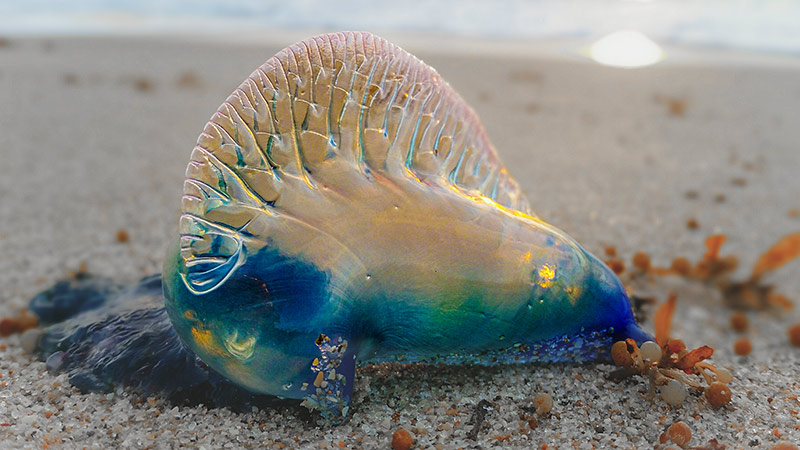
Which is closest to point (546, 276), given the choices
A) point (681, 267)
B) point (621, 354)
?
point (621, 354)

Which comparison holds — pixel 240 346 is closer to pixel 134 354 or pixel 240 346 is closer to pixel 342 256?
pixel 342 256

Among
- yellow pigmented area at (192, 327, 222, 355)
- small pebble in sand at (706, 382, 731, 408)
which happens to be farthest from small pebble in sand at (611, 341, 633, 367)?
yellow pigmented area at (192, 327, 222, 355)

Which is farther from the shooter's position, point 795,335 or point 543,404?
point 795,335

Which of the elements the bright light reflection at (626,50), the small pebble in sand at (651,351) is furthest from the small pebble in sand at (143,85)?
the small pebble in sand at (651,351)

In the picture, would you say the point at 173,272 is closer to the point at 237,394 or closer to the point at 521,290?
the point at 237,394

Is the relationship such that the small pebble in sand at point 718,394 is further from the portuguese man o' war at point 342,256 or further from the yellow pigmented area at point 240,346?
the yellow pigmented area at point 240,346

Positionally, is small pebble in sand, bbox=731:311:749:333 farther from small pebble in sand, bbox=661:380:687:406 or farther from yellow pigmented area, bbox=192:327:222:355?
yellow pigmented area, bbox=192:327:222:355
